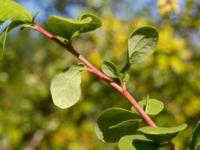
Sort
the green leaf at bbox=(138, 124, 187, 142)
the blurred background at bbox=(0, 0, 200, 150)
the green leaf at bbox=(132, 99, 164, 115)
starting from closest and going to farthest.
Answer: the green leaf at bbox=(138, 124, 187, 142) → the green leaf at bbox=(132, 99, 164, 115) → the blurred background at bbox=(0, 0, 200, 150)

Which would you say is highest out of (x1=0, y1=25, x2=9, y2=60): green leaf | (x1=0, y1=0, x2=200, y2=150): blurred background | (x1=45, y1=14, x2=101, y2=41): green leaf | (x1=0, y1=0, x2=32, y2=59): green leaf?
(x1=0, y1=0, x2=32, y2=59): green leaf

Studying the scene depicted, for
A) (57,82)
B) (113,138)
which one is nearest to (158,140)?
(113,138)

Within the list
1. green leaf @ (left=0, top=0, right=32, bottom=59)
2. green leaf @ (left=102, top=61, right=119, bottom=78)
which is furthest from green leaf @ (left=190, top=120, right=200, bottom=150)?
green leaf @ (left=0, top=0, right=32, bottom=59)

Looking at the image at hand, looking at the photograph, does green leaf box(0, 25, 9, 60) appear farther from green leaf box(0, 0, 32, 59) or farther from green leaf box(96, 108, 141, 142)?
green leaf box(96, 108, 141, 142)

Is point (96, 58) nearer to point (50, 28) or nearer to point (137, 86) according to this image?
point (137, 86)

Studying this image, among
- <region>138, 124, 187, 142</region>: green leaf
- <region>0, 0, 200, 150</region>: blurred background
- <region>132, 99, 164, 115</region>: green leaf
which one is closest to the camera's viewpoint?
<region>138, 124, 187, 142</region>: green leaf

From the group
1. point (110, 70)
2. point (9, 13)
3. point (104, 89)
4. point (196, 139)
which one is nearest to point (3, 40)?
point (9, 13)

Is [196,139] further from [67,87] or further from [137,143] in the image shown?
[67,87]
